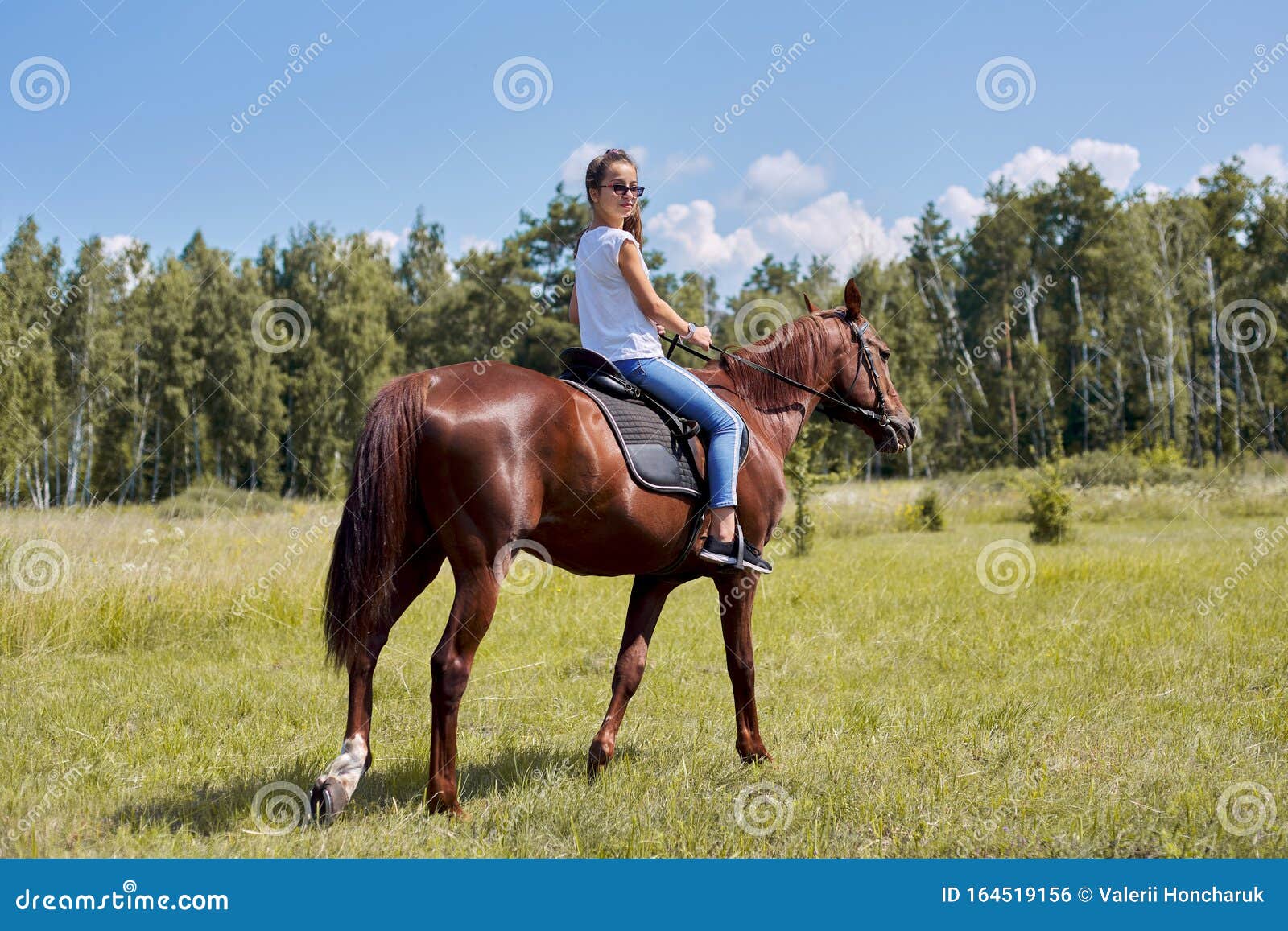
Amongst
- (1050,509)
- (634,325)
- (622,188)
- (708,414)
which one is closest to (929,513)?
(1050,509)

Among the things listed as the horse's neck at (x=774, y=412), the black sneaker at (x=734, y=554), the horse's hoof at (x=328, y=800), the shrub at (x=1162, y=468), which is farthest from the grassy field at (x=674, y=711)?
the shrub at (x=1162, y=468)

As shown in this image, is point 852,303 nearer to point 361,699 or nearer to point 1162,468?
point 361,699

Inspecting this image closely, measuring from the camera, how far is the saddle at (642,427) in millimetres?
4395

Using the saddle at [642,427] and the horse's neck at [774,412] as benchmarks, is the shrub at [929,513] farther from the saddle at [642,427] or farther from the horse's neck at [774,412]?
the saddle at [642,427]

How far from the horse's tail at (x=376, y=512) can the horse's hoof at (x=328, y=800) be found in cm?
61

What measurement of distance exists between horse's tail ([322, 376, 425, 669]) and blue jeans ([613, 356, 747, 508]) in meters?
1.16

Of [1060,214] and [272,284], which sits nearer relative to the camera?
[272,284]

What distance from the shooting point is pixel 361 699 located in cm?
408

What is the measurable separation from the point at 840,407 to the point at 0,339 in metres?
23.0

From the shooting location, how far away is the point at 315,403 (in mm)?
37094

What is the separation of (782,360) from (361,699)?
302 centimetres

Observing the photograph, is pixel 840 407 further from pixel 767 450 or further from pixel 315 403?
pixel 315 403

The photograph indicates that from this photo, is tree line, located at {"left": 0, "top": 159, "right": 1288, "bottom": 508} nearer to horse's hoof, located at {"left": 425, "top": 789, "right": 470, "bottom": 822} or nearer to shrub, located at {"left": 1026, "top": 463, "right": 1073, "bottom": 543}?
shrub, located at {"left": 1026, "top": 463, "right": 1073, "bottom": 543}

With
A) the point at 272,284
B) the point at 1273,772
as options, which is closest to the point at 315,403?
the point at 272,284
